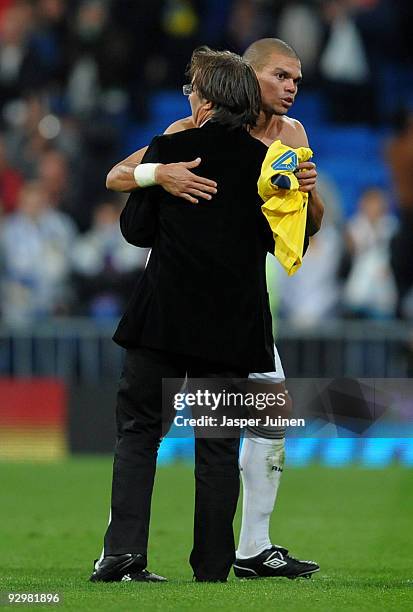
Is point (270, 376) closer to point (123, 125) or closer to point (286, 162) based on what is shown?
point (286, 162)

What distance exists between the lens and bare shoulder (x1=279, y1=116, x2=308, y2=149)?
731 centimetres

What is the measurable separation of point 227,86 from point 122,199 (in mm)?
10481

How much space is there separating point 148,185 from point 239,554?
6.09 feet

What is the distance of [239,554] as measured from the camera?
23.9ft

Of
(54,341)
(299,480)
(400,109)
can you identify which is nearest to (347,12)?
(400,109)

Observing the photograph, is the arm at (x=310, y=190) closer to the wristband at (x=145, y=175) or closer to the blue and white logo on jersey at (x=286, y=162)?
the blue and white logo on jersey at (x=286, y=162)

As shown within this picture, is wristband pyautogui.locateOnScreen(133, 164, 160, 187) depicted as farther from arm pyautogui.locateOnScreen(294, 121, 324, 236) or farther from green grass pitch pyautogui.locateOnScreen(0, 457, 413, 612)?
green grass pitch pyautogui.locateOnScreen(0, 457, 413, 612)

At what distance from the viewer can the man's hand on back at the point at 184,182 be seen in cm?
651

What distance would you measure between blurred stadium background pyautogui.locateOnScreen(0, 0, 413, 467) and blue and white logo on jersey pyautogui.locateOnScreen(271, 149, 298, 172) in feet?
23.3

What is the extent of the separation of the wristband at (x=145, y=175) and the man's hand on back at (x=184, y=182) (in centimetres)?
2
